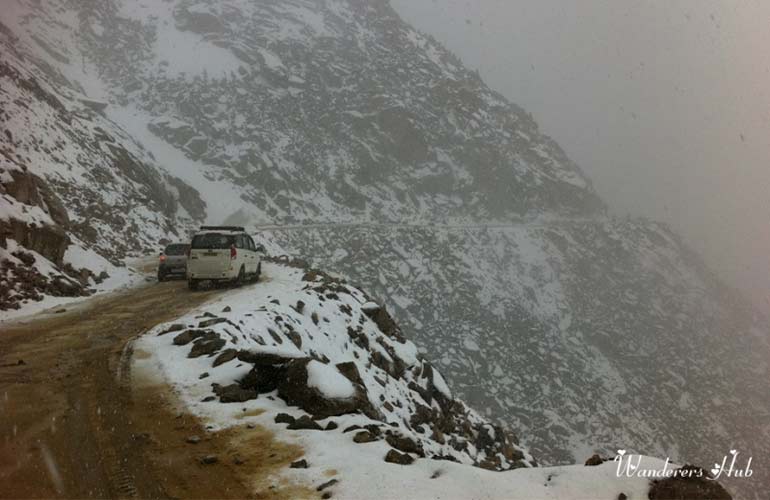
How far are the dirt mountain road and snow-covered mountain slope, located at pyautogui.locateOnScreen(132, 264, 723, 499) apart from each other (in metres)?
0.42

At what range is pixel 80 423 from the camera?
596 centimetres

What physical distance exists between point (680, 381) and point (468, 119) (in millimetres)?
55313

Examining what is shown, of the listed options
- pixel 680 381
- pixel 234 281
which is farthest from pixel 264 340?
pixel 680 381

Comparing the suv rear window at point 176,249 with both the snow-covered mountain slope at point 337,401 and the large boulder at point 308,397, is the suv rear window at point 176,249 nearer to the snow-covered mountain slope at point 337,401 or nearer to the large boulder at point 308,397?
the snow-covered mountain slope at point 337,401

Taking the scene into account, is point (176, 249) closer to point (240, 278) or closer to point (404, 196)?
point (240, 278)

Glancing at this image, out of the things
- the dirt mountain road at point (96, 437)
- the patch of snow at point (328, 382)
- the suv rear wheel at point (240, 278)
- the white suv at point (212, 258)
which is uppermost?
the patch of snow at point (328, 382)

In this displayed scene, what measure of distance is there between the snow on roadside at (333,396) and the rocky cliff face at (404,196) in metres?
11.8

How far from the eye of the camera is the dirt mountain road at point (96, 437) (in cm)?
461

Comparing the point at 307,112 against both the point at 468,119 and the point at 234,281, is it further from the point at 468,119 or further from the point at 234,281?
the point at 234,281

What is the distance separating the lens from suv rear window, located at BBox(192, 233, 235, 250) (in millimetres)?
16975

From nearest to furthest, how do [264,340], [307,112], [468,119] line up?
[264,340] < [307,112] < [468,119]

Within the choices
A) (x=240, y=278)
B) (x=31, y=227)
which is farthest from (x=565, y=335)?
(x=31, y=227)

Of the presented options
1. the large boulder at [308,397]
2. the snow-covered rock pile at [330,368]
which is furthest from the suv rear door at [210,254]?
the large boulder at [308,397]

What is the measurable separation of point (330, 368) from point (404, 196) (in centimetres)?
6567
